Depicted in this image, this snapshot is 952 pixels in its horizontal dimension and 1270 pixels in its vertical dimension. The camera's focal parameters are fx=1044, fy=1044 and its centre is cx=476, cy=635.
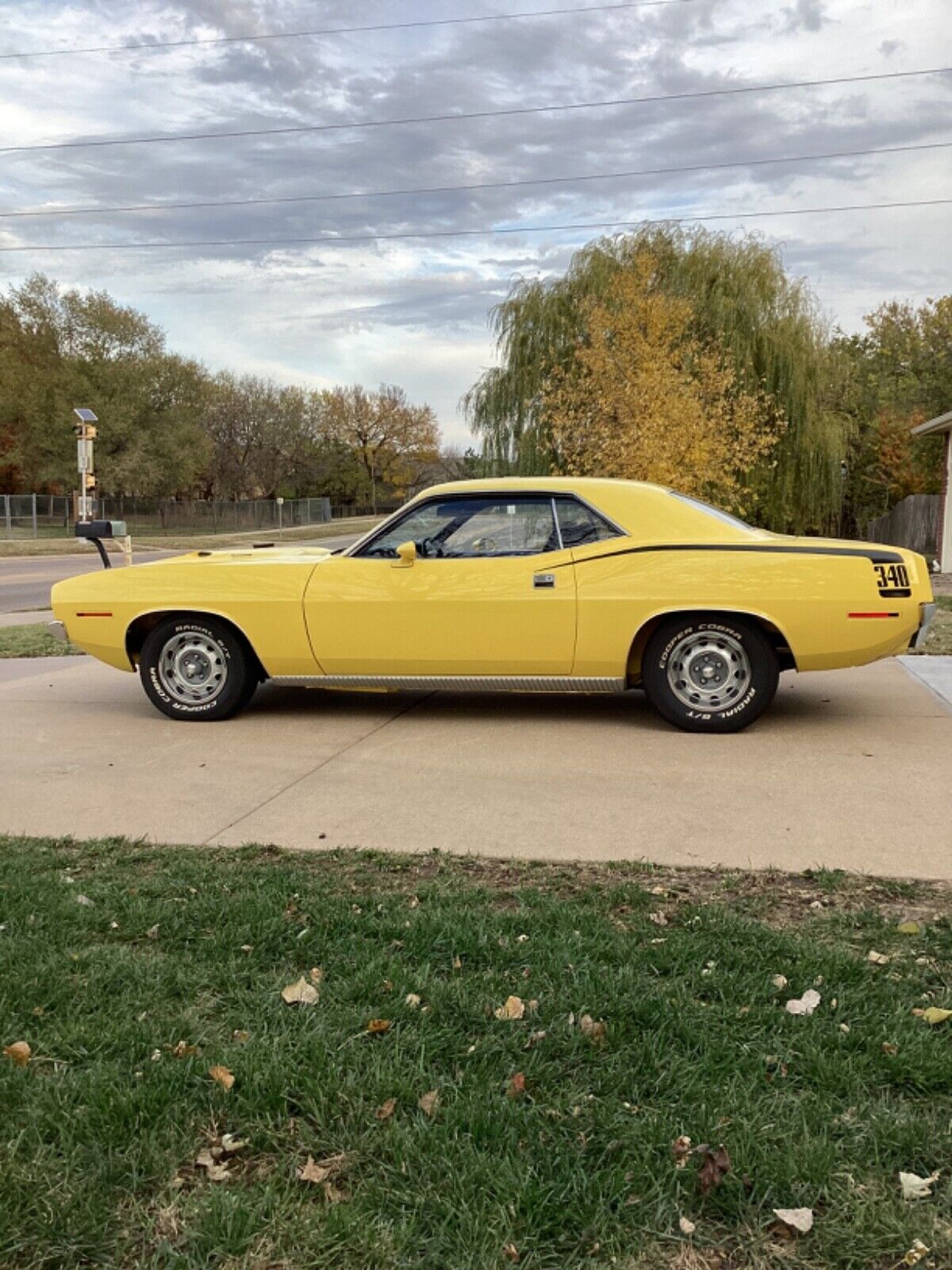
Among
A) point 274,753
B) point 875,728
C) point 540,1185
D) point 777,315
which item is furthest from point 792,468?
point 540,1185

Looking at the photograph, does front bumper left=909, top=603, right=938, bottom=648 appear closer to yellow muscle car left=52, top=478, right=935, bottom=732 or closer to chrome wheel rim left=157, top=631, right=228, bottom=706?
yellow muscle car left=52, top=478, right=935, bottom=732

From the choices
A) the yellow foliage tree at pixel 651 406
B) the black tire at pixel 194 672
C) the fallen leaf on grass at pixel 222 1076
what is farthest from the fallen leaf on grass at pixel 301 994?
the yellow foliage tree at pixel 651 406

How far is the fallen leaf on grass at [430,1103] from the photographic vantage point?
7.88ft

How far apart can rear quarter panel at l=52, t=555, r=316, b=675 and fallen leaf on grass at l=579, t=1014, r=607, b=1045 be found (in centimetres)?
421

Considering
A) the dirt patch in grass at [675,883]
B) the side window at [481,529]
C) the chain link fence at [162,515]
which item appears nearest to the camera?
the dirt patch in grass at [675,883]

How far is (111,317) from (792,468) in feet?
126

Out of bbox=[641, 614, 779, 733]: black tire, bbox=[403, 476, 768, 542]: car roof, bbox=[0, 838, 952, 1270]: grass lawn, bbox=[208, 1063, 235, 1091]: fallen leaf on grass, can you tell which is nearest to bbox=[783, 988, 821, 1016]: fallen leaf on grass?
bbox=[0, 838, 952, 1270]: grass lawn

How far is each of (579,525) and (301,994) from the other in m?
4.04

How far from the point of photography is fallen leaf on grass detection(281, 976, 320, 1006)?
2924 mm

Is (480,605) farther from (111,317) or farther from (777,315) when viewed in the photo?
(111,317)

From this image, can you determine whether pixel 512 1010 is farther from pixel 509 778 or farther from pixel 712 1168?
pixel 509 778

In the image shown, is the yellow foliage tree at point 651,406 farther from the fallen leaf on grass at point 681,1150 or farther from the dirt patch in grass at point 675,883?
the fallen leaf on grass at point 681,1150

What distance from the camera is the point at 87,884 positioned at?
12.6ft

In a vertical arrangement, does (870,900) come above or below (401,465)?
below
